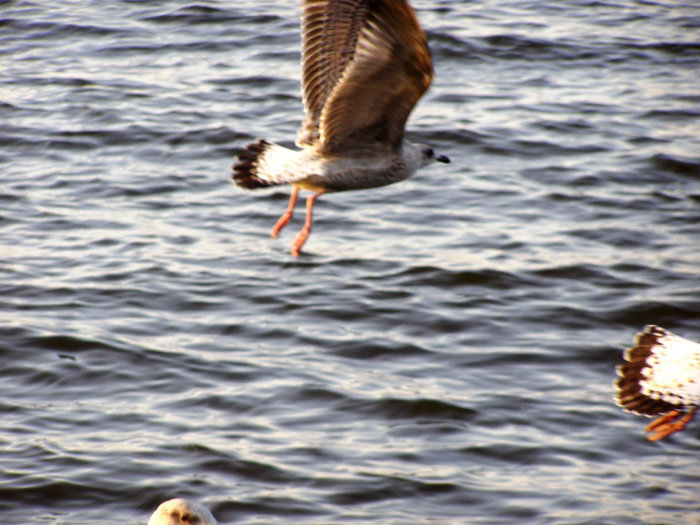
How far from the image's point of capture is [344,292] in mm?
8797

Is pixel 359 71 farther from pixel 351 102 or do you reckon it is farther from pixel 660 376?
pixel 660 376

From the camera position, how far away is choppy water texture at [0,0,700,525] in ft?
23.1

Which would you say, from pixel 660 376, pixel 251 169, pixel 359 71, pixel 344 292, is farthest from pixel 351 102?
pixel 344 292

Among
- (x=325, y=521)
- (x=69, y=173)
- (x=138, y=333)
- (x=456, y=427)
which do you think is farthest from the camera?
(x=69, y=173)

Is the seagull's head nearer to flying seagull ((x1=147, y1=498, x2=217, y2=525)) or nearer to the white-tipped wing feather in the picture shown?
the white-tipped wing feather

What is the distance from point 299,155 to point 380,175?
387mm

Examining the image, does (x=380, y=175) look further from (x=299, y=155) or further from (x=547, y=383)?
(x=547, y=383)

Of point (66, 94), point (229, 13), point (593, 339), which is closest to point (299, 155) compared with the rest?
point (593, 339)

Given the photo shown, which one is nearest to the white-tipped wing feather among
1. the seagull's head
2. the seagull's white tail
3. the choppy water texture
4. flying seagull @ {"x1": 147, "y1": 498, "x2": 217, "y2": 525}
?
the choppy water texture

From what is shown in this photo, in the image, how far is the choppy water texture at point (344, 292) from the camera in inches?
278

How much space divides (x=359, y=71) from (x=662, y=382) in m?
2.43

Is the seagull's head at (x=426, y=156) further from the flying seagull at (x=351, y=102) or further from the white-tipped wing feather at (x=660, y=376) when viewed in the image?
the white-tipped wing feather at (x=660, y=376)

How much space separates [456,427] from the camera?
7.54 meters

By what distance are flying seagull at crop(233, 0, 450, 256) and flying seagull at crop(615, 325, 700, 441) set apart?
1.64m
